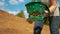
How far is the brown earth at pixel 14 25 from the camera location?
2357 millimetres

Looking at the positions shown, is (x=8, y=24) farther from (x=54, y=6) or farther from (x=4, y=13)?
(x=54, y=6)

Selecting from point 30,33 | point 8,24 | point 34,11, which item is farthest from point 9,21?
point 34,11

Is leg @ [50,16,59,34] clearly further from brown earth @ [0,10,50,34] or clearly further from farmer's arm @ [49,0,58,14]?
brown earth @ [0,10,50,34]

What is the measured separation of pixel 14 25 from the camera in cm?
237

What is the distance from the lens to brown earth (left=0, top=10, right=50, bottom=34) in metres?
2.36

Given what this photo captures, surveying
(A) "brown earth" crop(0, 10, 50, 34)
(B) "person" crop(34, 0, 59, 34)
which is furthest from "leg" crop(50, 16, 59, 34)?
(A) "brown earth" crop(0, 10, 50, 34)

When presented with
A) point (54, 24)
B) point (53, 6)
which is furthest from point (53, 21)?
point (53, 6)

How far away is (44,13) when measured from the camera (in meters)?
2.10

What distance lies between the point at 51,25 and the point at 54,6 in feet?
0.59

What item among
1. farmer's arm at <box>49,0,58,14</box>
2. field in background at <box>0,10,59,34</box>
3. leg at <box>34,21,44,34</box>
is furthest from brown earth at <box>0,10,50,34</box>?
farmer's arm at <box>49,0,58,14</box>

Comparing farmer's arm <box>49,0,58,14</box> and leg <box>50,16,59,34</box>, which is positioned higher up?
farmer's arm <box>49,0,58,14</box>

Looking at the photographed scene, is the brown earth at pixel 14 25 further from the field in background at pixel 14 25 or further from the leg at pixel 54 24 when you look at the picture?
the leg at pixel 54 24

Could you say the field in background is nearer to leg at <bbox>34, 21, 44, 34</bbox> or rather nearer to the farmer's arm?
leg at <bbox>34, 21, 44, 34</bbox>

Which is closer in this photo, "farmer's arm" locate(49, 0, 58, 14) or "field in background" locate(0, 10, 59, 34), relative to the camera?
"farmer's arm" locate(49, 0, 58, 14)
